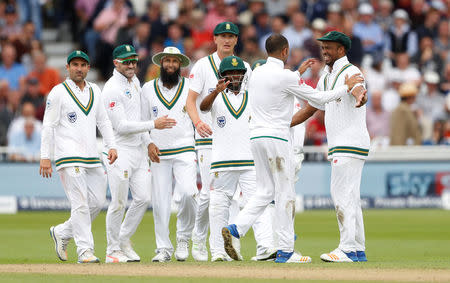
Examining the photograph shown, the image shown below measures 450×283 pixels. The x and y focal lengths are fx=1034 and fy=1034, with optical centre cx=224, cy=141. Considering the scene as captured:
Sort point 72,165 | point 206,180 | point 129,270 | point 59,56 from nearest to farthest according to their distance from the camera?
point 129,270 → point 72,165 → point 206,180 → point 59,56

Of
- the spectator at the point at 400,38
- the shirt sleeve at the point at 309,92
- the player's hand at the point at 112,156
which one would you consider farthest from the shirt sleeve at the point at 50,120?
the spectator at the point at 400,38

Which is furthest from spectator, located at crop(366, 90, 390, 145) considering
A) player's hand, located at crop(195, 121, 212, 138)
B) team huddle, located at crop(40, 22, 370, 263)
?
player's hand, located at crop(195, 121, 212, 138)

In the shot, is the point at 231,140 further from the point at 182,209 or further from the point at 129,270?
the point at 129,270

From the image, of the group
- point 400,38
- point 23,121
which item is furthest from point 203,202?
point 400,38

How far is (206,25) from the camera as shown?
78.4 feet

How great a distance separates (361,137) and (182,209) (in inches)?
97.0

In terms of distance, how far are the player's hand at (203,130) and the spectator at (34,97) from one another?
10783mm

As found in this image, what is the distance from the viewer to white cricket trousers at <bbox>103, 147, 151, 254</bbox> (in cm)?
1178

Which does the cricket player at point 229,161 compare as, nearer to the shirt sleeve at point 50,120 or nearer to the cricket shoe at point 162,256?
the cricket shoe at point 162,256

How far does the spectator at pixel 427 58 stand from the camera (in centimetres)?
2286

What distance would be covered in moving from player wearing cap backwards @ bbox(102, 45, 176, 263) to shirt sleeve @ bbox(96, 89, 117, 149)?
11.8 inches

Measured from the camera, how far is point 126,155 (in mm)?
11867

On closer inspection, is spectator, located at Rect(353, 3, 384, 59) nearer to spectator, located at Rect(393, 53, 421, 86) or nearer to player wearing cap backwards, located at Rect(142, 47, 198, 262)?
spectator, located at Rect(393, 53, 421, 86)

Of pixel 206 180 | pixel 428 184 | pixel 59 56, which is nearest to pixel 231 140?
pixel 206 180
